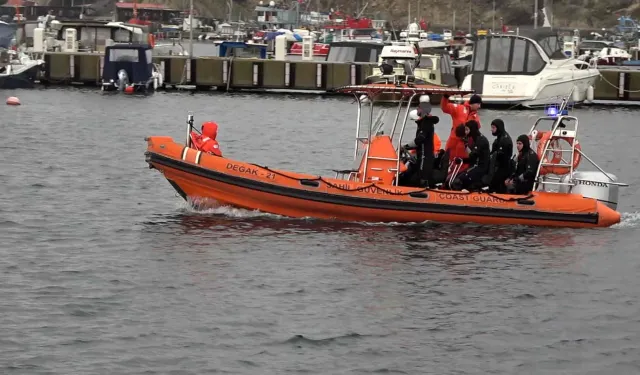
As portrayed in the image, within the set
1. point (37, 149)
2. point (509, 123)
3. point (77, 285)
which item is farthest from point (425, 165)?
point (509, 123)

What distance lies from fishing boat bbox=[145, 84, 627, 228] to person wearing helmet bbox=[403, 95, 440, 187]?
0.84 feet

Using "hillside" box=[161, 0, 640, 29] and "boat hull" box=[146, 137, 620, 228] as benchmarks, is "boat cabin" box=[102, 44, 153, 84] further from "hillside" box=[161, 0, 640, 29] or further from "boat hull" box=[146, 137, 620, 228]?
"hillside" box=[161, 0, 640, 29]

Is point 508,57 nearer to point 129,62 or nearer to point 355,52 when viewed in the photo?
point 355,52

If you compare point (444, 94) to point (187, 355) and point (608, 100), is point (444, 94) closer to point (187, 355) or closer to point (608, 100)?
point (187, 355)

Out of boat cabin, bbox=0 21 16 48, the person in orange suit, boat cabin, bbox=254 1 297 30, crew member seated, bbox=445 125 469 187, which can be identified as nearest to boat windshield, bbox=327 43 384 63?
boat cabin, bbox=0 21 16 48

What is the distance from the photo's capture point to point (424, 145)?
2131 cm

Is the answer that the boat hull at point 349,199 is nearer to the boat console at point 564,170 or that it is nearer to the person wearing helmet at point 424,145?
the boat console at point 564,170

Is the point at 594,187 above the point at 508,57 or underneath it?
underneath

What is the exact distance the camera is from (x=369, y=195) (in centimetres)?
2112

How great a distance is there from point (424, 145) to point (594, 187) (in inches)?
112

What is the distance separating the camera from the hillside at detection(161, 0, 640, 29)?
406ft

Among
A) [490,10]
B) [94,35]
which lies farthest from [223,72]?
[490,10]

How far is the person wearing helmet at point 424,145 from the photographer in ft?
Answer: 69.9

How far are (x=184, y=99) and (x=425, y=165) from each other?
31875 millimetres
